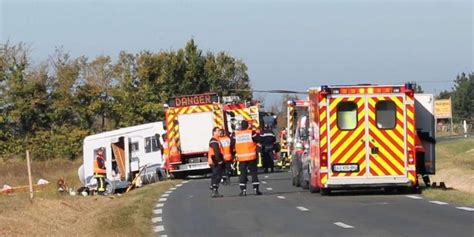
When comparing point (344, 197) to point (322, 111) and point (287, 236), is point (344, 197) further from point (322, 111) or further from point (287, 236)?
point (287, 236)

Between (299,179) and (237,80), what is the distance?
165 ft

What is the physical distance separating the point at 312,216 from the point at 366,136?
544 cm

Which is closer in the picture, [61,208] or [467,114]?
[61,208]

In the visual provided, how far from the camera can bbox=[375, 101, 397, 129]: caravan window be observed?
23375 millimetres

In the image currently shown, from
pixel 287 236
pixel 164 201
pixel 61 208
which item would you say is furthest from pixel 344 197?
pixel 287 236

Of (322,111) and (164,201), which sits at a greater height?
(322,111)

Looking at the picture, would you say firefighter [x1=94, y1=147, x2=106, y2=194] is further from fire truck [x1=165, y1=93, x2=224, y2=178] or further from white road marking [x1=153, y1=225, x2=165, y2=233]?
white road marking [x1=153, y1=225, x2=165, y2=233]

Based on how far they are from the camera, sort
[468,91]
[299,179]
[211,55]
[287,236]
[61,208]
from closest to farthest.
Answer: [287,236], [61,208], [299,179], [211,55], [468,91]

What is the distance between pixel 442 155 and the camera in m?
49.5

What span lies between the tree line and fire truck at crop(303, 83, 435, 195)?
4362cm

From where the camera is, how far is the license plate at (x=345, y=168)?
76.3 feet

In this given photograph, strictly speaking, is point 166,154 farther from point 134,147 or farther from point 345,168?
point 345,168

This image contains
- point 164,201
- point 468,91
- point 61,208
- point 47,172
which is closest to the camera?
point 61,208

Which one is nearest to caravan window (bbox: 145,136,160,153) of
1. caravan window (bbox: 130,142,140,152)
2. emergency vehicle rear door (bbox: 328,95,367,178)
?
caravan window (bbox: 130,142,140,152)
